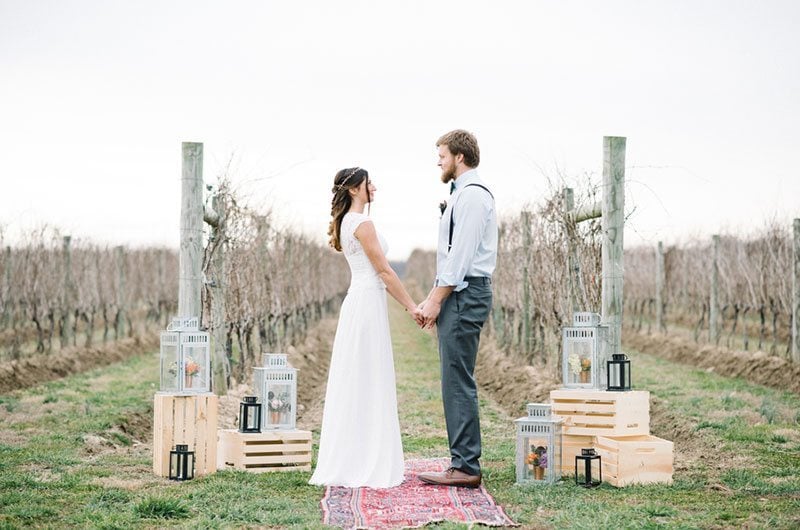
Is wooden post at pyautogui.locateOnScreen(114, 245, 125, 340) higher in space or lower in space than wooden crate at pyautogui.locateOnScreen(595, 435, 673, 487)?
higher

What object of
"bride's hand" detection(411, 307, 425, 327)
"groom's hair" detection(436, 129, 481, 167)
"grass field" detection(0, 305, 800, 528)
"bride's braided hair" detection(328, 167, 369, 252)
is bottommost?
"grass field" detection(0, 305, 800, 528)

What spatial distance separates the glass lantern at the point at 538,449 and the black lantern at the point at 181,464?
1.88 m

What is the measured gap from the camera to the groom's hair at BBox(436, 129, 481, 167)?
479 centimetres

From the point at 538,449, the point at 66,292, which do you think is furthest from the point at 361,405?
the point at 66,292

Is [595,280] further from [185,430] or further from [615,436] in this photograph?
[185,430]

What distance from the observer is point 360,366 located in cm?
497

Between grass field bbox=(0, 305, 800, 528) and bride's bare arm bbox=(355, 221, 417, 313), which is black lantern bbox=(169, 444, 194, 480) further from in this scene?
bride's bare arm bbox=(355, 221, 417, 313)

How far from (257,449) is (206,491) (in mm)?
724

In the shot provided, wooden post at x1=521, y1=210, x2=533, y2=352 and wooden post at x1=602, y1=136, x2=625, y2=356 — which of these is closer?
wooden post at x1=602, y1=136, x2=625, y2=356

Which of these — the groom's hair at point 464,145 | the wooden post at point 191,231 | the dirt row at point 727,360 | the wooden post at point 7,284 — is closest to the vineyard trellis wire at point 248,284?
the wooden post at point 191,231

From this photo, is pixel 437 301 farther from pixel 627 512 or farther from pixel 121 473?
pixel 121 473

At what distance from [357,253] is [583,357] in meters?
1.53

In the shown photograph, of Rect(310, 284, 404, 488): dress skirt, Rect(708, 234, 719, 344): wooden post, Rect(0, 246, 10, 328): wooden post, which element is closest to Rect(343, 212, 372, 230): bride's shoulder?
Rect(310, 284, 404, 488): dress skirt

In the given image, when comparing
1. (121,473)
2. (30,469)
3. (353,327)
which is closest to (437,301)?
(353,327)
